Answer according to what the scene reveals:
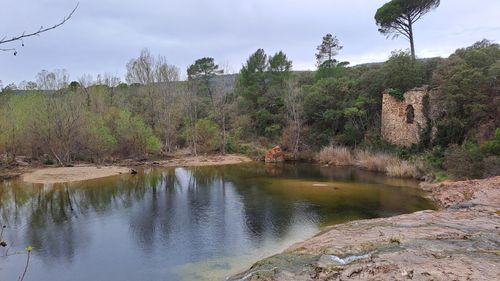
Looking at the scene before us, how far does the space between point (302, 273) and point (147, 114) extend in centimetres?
3830

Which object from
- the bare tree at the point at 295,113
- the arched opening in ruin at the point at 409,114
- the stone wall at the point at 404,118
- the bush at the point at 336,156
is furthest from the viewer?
the bare tree at the point at 295,113

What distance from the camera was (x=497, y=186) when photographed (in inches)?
622

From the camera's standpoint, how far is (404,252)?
884cm

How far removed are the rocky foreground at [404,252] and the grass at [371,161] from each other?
37.9ft

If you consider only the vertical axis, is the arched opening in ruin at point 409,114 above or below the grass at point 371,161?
above

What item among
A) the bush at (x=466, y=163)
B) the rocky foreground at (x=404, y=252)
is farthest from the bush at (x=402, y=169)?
the rocky foreground at (x=404, y=252)

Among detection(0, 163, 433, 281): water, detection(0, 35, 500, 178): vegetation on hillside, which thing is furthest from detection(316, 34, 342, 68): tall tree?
→ detection(0, 163, 433, 281): water

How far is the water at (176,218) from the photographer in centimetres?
1128

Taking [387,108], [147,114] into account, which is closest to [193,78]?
[147,114]

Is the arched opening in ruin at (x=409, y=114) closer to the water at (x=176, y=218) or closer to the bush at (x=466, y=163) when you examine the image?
the water at (x=176, y=218)

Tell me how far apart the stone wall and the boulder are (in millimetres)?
9504

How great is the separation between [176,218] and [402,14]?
31.5 metres

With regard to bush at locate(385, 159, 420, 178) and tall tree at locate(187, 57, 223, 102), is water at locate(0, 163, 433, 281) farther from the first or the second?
tall tree at locate(187, 57, 223, 102)

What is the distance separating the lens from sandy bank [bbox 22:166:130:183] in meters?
26.3
